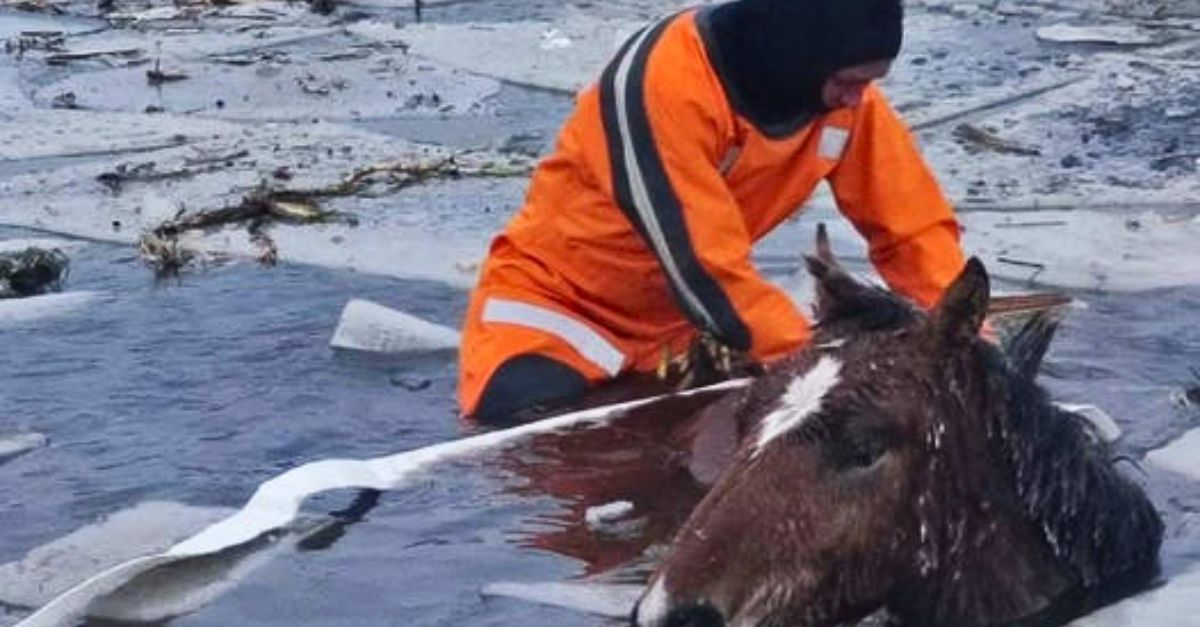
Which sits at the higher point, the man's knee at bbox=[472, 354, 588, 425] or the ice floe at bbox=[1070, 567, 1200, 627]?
the ice floe at bbox=[1070, 567, 1200, 627]

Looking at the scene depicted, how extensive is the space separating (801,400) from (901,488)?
0.22 meters

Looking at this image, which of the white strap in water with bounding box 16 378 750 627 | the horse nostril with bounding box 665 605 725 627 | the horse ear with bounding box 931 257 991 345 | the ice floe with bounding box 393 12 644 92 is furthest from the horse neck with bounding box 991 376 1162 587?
the ice floe with bounding box 393 12 644 92

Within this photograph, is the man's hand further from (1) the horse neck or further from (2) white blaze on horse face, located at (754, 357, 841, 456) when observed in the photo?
(2) white blaze on horse face, located at (754, 357, 841, 456)

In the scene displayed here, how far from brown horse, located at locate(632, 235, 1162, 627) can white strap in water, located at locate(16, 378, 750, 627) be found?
1192 mm

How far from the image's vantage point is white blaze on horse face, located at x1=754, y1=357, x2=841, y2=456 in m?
4.41

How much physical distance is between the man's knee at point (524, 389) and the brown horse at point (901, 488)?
188 centimetres

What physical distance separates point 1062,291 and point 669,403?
1921mm

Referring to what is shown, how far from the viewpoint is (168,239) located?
860 centimetres

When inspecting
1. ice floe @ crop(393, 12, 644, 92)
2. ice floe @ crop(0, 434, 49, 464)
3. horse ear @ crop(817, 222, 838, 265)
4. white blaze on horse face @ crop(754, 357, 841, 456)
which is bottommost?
ice floe @ crop(393, 12, 644, 92)

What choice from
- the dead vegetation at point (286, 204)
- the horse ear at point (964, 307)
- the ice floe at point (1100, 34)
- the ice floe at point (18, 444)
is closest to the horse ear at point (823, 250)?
the horse ear at point (964, 307)

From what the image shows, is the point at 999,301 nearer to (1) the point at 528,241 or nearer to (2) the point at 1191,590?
(1) the point at 528,241

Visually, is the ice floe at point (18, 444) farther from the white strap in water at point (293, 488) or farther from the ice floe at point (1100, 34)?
the ice floe at point (1100, 34)

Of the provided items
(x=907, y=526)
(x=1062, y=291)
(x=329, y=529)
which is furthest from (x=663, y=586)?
(x=1062, y=291)

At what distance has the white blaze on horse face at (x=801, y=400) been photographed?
4.41 m
